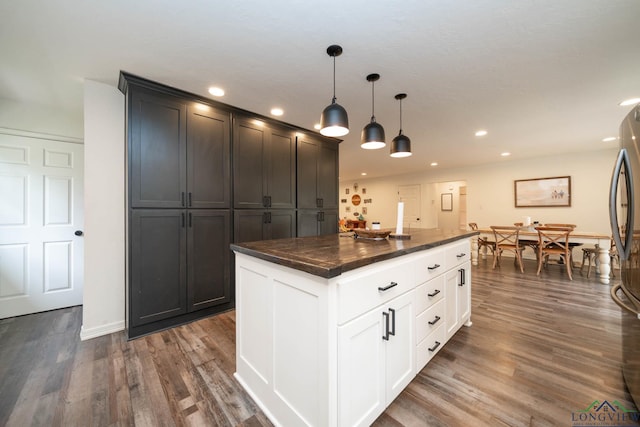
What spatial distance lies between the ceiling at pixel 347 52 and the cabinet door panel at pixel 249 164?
272 mm

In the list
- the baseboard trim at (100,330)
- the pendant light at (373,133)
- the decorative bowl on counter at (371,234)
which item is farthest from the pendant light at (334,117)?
the baseboard trim at (100,330)

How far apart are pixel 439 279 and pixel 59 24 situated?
311 cm

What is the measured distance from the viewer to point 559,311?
2646 mm

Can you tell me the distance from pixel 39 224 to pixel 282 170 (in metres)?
2.79

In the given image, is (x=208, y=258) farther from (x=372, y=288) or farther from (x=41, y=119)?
(x=41, y=119)

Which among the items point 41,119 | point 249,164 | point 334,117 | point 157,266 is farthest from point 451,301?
point 41,119

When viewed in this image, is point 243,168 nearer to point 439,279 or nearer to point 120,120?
point 120,120

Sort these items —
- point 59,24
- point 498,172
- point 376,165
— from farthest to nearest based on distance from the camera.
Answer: point 376,165 < point 498,172 < point 59,24

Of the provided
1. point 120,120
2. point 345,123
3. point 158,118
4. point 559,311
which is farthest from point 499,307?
point 120,120

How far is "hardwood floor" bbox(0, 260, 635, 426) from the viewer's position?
133cm

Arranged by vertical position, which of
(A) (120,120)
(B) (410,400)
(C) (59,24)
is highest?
(C) (59,24)

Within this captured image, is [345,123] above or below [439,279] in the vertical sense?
above

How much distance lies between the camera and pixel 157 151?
229 cm

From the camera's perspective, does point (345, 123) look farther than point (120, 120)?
No
